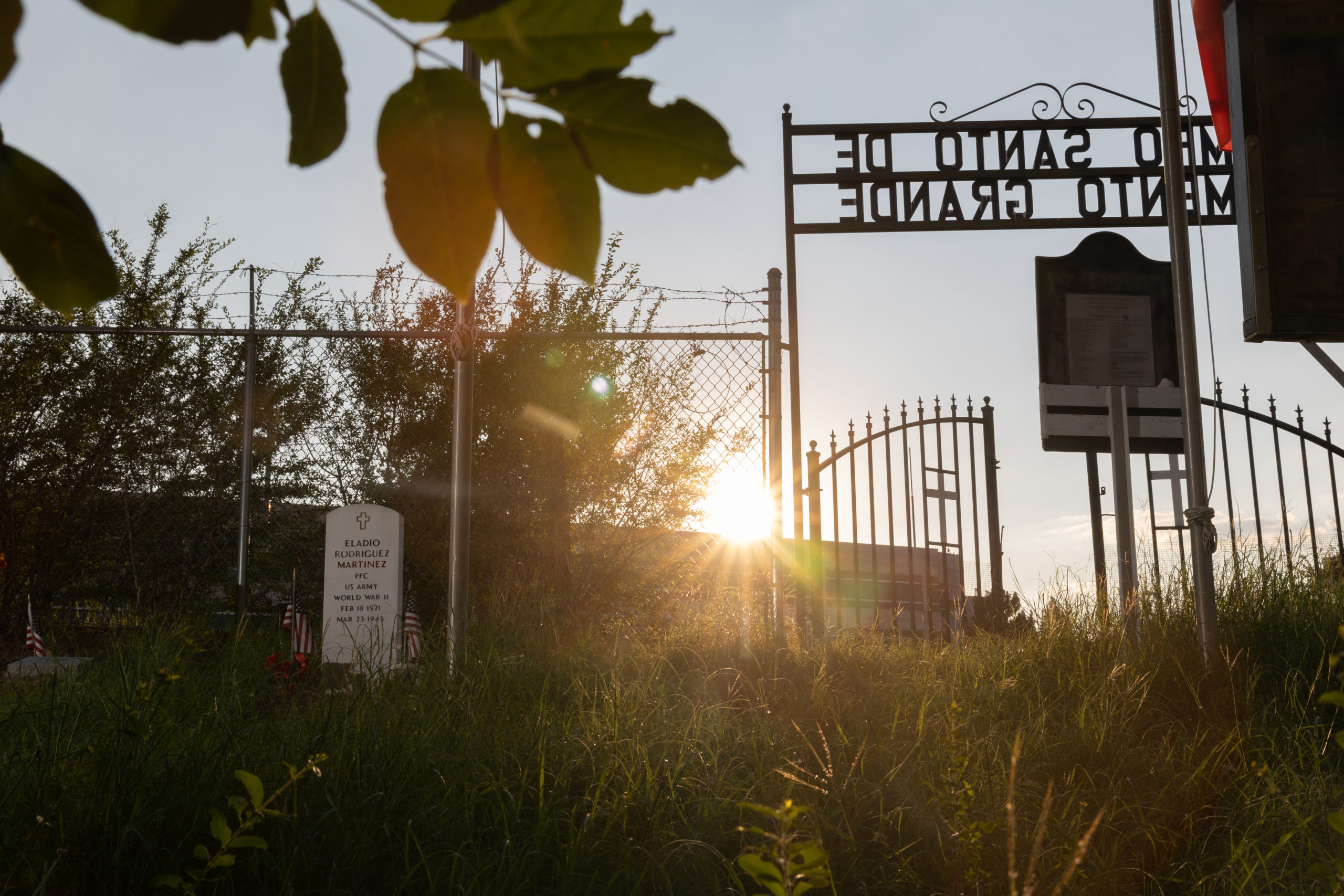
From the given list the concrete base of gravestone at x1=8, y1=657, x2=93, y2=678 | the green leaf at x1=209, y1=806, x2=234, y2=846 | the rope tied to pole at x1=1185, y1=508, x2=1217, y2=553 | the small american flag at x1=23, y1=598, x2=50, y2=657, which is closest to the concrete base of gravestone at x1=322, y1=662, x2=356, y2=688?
the concrete base of gravestone at x1=8, y1=657, x2=93, y2=678

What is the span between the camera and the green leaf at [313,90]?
1.75ft

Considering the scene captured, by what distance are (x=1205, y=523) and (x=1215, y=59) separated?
1858mm

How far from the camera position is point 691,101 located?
20.7 inches

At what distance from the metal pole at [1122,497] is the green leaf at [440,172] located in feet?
15.3

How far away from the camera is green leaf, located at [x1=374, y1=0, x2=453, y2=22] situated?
513mm

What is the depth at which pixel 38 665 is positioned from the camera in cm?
539

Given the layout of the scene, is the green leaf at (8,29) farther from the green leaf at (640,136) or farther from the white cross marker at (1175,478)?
the white cross marker at (1175,478)

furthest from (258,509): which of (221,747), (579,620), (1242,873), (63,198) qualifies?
(63,198)

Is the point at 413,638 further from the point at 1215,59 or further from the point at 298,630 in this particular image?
the point at 1215,59

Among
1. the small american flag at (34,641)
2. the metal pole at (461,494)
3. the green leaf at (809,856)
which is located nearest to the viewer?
the green leaf at (809,856)

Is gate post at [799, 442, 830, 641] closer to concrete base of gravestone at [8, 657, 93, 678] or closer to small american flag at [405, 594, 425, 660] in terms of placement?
small american flag at [405, 594, 425, 660]

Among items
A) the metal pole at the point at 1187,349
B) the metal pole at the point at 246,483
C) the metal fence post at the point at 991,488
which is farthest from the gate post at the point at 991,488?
the metal pole at the point at 246,483

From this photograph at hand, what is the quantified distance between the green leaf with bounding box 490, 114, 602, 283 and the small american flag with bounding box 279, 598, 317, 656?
548cm

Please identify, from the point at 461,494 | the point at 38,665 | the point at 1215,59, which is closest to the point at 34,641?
the point at 38,665
